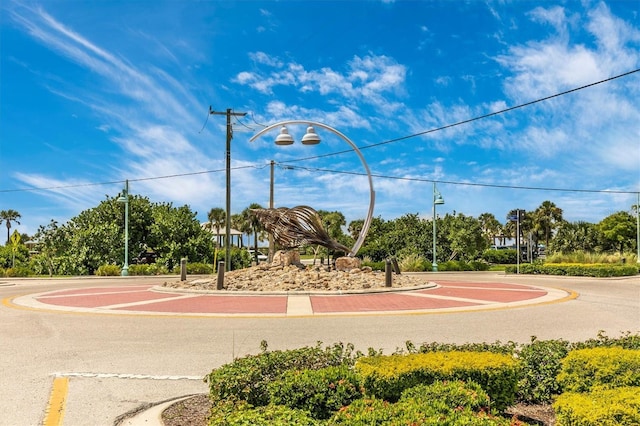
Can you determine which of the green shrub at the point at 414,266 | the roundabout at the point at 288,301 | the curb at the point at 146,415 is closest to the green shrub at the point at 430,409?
the curb at the point at 146,415

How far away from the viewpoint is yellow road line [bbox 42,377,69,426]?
15.2ft

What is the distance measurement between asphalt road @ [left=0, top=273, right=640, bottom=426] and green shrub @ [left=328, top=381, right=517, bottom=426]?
244cm

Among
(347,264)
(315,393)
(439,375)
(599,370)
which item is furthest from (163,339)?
(347,264)

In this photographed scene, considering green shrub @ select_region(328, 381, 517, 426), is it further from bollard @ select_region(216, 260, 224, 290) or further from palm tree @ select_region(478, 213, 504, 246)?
palm tree @ select_region(478, 213, 504, 246)

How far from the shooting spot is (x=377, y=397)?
13.6 feet

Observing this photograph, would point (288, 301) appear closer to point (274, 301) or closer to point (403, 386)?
point (274, 301)

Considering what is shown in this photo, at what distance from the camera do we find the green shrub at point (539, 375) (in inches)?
190

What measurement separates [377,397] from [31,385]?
4106 millimetres

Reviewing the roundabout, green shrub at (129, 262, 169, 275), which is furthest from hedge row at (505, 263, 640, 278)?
green shrub at (129, 262, 169, 275)

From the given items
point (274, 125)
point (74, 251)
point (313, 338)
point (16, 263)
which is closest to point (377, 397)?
point (313, 338)

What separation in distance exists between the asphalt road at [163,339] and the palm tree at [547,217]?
6100 centimetres

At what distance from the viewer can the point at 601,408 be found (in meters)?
3.39

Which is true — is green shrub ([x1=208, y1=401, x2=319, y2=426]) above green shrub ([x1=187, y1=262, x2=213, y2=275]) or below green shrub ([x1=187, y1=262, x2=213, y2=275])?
above

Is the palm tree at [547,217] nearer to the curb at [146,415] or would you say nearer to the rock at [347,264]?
the rock at [347,264]
